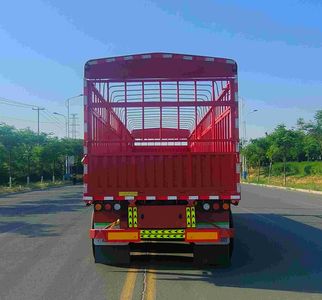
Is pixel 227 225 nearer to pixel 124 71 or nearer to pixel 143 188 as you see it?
pixel 143 188

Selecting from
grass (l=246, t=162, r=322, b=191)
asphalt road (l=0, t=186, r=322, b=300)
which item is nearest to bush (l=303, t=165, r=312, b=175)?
grass (l=246, t=162, r=322, b=191)

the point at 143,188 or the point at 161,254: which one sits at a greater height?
the point at 143,188

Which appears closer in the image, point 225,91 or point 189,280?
point 189,280

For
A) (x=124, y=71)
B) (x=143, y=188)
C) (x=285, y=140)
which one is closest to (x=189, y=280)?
(x=143, y=188)

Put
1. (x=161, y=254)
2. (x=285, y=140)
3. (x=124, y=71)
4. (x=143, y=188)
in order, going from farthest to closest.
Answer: (x=285, y=140)
(x=161, y=254)
(x=124, y=71)
(x=143, y=188)

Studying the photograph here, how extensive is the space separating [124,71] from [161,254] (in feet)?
11.5

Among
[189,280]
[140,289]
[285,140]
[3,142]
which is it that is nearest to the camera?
[140,289]

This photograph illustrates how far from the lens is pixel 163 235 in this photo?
870 centimetres

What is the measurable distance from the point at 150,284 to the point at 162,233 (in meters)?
1.15

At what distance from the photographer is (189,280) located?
8.07 m

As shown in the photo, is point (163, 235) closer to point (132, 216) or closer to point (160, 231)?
point (160, 231)

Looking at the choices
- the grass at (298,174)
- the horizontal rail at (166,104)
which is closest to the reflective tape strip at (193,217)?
the horizontal rail at (166,104)

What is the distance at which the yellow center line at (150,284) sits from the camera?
22.9ft

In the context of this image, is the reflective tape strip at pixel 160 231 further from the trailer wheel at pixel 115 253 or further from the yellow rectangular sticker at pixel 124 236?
the trailer wheel at pixel 115 253
